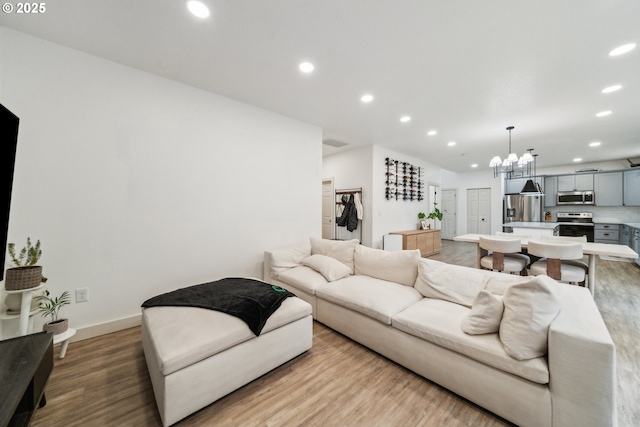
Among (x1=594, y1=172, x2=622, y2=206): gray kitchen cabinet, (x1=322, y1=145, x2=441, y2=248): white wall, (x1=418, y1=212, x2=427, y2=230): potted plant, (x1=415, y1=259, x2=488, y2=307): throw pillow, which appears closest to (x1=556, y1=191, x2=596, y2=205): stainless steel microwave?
(x1=594, y1=172, x2=622, y2=206): gray kitchen cabinet

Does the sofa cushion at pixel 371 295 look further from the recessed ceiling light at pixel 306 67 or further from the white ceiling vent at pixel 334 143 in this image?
the white ceiling vent at pixel 334 143

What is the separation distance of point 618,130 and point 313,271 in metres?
6.16

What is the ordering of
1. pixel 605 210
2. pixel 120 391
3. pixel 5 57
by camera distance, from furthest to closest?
pixel 605 210 → pixel 5 57 → pixel 120 391

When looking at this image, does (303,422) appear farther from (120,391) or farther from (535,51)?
(535,51)

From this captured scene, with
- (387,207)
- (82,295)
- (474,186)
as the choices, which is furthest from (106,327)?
(474,186)

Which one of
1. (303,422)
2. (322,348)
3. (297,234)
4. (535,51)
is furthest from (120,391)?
(535,51)

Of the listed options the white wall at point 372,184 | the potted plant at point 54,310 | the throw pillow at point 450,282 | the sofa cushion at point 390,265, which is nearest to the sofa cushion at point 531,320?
the throw pillow at point 450,282

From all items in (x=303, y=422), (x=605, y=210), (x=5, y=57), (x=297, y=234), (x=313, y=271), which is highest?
(x=5, y=57)

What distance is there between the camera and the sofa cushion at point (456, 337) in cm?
132

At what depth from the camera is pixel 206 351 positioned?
4.85 feet

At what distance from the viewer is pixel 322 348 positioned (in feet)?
7.06

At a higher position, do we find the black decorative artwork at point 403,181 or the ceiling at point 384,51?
the ceiling at point 384,51

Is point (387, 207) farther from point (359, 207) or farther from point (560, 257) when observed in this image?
point (560, 257)

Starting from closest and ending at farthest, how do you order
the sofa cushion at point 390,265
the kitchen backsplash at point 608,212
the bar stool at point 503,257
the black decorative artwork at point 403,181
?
the sofa cushion at point 390,265 < the bar stool at point 503,257 < the black decorative artwork at point 403,181 < the kitchen backsplash at point 608,212
